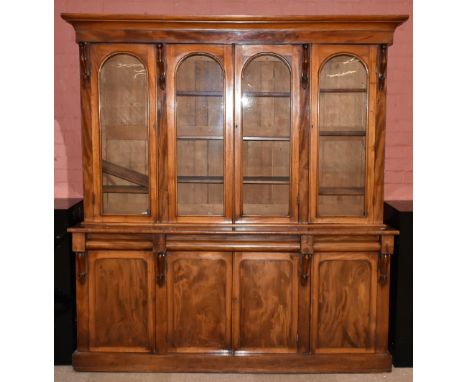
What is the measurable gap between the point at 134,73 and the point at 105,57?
18 centimetres

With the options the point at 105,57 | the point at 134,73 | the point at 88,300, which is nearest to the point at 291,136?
the point at 134,73

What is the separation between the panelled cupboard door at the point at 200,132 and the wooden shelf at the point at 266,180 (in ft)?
0.37

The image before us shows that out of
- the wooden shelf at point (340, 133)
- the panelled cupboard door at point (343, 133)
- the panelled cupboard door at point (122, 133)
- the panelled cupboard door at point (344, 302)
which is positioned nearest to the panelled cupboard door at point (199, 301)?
the panelled cupboard door at point (122, 133)

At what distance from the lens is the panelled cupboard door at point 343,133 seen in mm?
2834

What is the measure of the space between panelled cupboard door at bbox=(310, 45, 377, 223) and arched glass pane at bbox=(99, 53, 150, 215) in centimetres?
95

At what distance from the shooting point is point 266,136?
2.92 meters

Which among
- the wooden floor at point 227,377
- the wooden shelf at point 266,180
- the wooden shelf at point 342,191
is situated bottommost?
the wooden floor at point 227,377

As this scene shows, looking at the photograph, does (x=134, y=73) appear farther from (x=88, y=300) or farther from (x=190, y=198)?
(x=88, y=300)

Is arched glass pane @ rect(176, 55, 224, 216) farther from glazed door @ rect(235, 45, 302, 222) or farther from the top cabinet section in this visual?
glazed door @ rect(235, 45, 302, 222)

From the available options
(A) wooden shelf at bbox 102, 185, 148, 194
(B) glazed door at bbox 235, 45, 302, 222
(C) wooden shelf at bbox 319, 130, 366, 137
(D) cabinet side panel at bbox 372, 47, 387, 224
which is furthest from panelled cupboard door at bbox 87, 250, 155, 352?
(D) cabinet side panel at bbox 372, 47, 387, 224

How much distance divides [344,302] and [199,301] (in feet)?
2.71

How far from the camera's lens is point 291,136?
2.88 metres

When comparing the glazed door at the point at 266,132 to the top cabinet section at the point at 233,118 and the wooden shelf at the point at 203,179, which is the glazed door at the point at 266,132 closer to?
the top cabinet section at the point at 233,118

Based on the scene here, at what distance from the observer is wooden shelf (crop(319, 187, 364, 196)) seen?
2.93m
